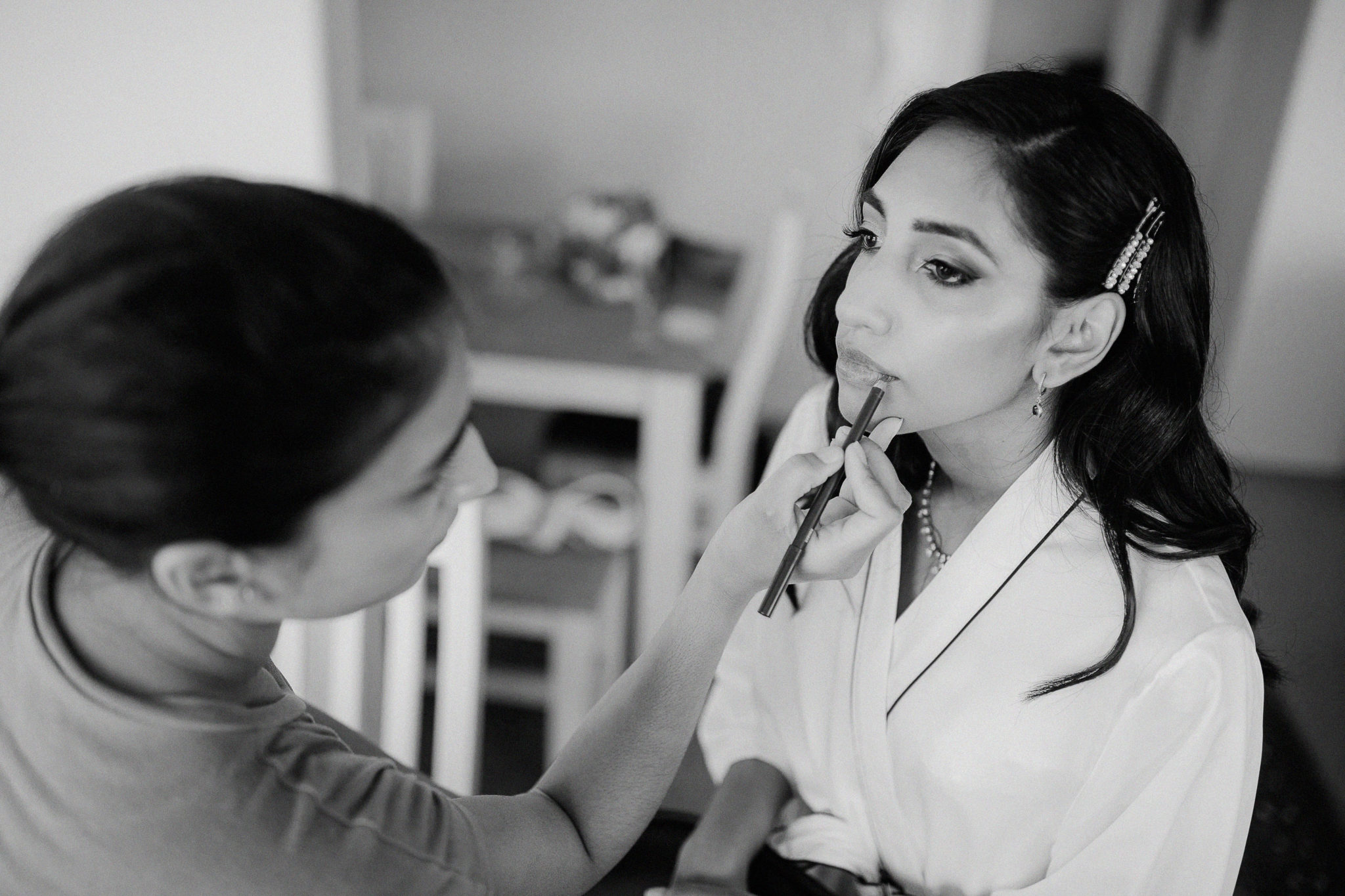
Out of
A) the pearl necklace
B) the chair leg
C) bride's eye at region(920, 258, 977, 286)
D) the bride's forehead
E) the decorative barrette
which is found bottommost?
the chair leg

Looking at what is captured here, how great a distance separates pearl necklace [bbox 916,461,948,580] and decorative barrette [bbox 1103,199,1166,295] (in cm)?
27

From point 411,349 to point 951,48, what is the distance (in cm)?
231

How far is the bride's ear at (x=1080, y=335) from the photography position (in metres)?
0.81

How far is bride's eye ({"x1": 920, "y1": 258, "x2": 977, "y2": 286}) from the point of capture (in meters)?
0.82

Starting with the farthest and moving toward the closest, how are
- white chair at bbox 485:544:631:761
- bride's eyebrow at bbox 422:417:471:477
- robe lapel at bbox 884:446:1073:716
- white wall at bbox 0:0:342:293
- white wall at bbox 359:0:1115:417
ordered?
white wall at bbox 359:0:1115:417
white chair at bbox 485:544:631:761
white wall at bbox 0:0:342:293
robe lapel at bbox 884:446:1073:716
bride's eyebrow at bbox 422:417:471:477

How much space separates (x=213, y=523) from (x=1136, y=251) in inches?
25.0

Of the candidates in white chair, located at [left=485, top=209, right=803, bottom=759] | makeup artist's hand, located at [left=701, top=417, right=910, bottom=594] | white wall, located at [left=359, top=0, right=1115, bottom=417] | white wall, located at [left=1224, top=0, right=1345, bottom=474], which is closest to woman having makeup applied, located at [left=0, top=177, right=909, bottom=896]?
makeup artist's hand, located at [left=701, top=417, right=910, bottom=594]

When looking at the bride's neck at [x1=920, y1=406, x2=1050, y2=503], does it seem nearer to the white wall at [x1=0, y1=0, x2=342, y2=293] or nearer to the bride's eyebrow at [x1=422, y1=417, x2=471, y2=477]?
the bride's eyebrow at [x1=422, y1=417, x2=471, y2=477]

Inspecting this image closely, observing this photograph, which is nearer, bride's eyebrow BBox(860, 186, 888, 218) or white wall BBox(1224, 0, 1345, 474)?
bride's eyebrow BBox(860, 186, 888, 218)

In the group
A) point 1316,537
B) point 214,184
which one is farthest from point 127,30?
point 1316,537

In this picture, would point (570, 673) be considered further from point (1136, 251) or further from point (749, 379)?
point (1136, 251)

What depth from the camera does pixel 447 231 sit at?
2.98m

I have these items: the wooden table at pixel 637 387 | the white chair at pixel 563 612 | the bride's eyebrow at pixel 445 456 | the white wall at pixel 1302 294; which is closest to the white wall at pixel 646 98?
the wooden table at pixel 637 387

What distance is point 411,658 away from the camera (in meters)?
1.21
